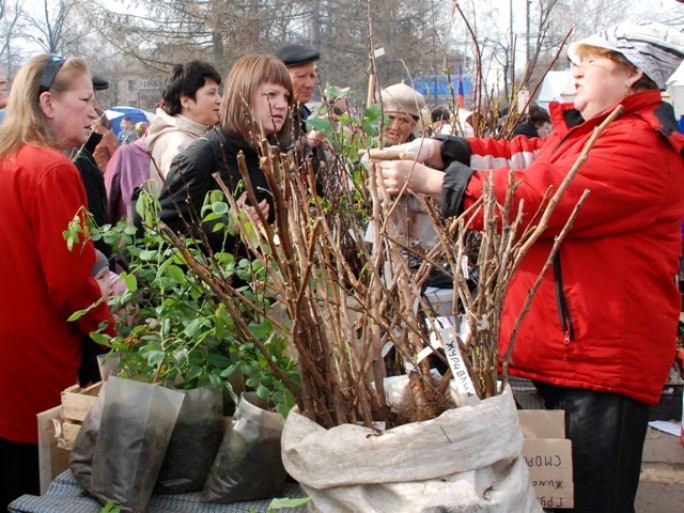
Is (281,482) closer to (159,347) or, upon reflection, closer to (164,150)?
(159,347)

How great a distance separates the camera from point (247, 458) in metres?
1.71

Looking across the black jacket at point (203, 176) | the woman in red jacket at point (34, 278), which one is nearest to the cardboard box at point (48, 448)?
the woman in red jacket at point (34, 278)

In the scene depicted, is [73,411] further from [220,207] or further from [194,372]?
[220,207]

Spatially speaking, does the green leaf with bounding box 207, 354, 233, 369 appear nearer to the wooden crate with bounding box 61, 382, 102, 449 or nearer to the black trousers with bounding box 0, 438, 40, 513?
the wooden crate with bounding box 61, 382, 102, 449

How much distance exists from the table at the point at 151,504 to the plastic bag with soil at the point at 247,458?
2 centimetres

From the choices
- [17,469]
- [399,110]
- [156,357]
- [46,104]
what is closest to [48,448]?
[17,469]

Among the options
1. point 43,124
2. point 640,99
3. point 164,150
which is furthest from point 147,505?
point 164,150

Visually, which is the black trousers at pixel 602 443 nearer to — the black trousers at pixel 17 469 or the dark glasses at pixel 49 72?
the black trousers at pixel 17 469

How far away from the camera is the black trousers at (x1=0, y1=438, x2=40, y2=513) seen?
91.2 inches

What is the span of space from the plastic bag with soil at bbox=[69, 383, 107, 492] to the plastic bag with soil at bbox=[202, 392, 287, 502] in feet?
0.98

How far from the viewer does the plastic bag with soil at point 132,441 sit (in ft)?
5.62

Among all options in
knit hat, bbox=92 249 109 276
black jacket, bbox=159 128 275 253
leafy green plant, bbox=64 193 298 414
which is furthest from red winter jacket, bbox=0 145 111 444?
black jacket, bbox=159 128 275 253

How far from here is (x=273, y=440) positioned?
1.73 metres

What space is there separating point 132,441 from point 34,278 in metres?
0.79
